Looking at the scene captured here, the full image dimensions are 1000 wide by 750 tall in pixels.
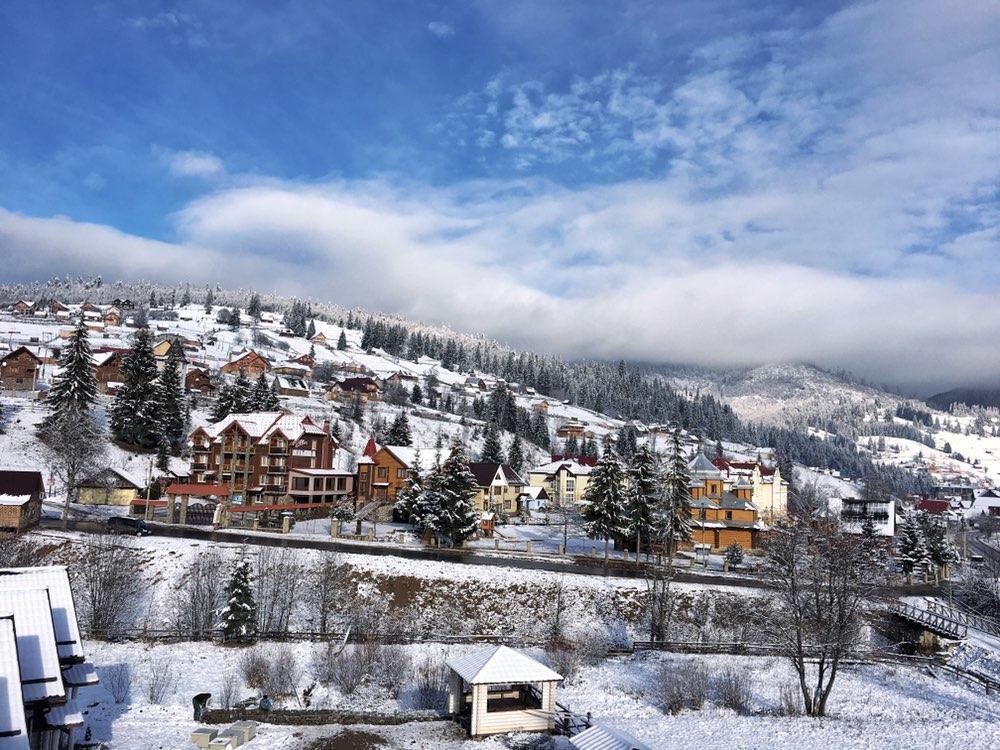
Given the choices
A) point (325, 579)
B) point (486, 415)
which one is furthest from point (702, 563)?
point (486, 415)

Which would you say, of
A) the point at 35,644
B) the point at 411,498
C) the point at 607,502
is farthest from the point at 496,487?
the point at 35,644

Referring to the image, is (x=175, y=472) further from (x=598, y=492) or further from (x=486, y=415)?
(x=486, y=415)

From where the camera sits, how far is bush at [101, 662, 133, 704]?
28.5 m

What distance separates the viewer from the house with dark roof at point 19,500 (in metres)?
46.3

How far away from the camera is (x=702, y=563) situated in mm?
57562

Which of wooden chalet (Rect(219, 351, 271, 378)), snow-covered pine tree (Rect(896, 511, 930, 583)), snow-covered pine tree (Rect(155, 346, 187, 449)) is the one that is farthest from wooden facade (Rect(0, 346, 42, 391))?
snow-covered pine tree (Rect(896, 511, 930, 583))

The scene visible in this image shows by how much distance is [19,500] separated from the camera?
46938 mm

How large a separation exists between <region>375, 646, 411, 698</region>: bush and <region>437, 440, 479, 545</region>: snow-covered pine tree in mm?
20062

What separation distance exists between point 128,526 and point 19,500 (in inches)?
276

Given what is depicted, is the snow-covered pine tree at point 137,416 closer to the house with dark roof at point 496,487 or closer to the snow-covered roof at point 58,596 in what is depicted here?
the house with dark roof at point 496,487

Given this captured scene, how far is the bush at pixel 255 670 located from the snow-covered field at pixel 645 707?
584mm

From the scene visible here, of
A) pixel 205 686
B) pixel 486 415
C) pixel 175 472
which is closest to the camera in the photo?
pixel 205 686

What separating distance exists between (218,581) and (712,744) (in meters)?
30.0

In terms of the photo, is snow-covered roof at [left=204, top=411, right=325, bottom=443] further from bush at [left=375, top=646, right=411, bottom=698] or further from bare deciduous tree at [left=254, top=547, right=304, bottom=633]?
bush at [left=375, top=646, right=411, bottom=698]
